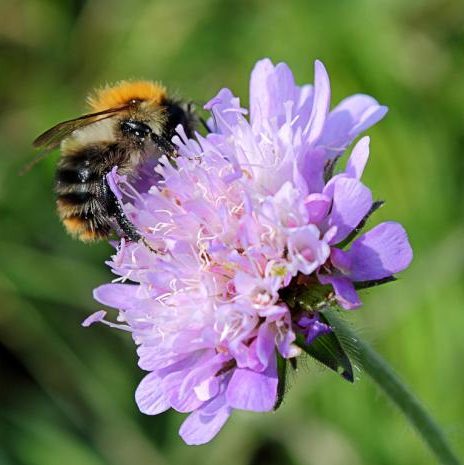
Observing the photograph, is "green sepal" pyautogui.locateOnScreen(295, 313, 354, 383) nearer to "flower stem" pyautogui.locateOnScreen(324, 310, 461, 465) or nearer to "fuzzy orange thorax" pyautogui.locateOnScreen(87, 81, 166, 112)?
"flower stem" pyautogui.locateOnScreen(324, 310, 461, 465)

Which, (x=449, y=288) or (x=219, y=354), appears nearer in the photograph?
(x=219, y=354)

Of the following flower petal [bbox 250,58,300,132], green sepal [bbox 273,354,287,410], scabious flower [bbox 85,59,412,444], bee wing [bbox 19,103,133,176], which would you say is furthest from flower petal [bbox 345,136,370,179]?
bee wing [bbox 19,103,133,176]

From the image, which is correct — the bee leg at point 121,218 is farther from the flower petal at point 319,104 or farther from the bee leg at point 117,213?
the flower petal at point 319,104

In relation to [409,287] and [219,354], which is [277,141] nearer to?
[219,354]

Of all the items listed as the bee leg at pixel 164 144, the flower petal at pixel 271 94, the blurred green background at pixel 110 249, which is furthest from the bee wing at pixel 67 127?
the blurred green background at pixel 110 249

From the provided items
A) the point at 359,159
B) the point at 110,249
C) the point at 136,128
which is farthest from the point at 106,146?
the point at 110,249

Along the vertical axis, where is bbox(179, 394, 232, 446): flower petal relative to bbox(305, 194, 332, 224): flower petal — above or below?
below

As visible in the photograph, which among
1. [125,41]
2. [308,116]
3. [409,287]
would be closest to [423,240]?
[409,287]
